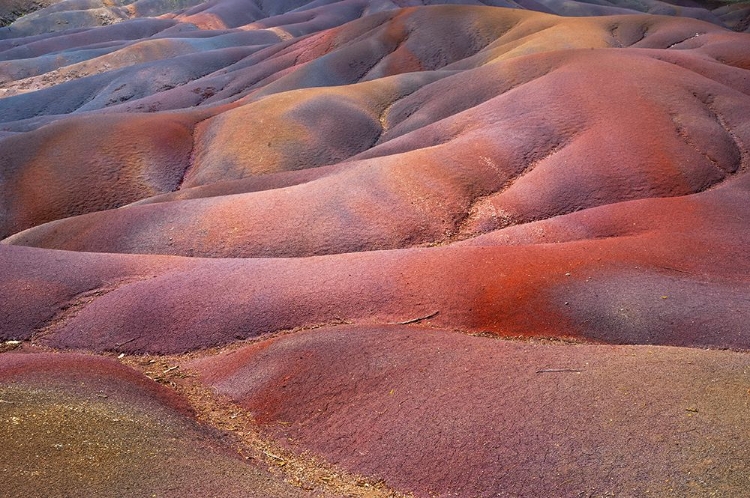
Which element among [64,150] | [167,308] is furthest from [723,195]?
[64,150]

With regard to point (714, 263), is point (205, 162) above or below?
below

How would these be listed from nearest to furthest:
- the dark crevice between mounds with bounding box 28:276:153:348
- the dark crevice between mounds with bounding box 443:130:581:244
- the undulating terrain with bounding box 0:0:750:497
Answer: the undulating terrain with bounding box 0:0:750:497
the dark crevice between mounds with bounding box 28:276:153:348
the dark crevice between mounds with bounding box 443:130:581:244

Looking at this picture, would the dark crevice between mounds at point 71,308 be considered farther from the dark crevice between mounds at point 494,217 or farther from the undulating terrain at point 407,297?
the dark crevice between mounds at point 494,217

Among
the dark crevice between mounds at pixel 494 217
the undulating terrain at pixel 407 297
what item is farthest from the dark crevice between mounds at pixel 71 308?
A: the dark crevice between mounds at pixel 494 217

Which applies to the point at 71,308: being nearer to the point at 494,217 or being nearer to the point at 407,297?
the point at 407,297

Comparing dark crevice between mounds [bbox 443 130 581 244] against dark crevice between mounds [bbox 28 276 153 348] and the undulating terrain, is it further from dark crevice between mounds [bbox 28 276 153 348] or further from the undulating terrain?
dark crevice between mounds [bbox 28 276 153 348]

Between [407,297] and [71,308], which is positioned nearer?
[407,297]

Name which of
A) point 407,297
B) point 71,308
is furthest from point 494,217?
point 71,308

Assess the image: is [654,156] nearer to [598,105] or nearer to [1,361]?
[598,105]

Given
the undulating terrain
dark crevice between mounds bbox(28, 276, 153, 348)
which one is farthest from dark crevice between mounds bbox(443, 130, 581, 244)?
dark crevice between mounds bbox(28, 276, 153, 348)
